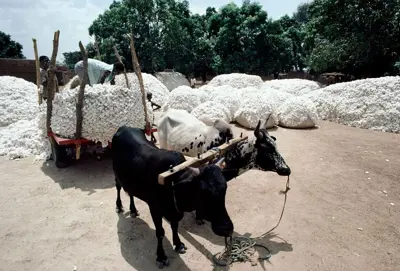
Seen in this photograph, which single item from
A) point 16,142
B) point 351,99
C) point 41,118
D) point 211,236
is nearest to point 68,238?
point 211,236

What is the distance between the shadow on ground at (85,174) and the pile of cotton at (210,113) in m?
3.42

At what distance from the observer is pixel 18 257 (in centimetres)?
376

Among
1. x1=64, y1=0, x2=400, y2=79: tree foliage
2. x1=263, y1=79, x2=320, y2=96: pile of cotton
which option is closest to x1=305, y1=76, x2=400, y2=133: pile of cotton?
x1=263, y1=79, x2=320, y2=96: pile of cotton

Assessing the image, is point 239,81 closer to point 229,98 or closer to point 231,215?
point 229,98

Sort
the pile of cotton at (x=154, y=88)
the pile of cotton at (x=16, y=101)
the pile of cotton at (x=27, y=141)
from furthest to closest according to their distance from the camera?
the pile of cotton at (x=154, y=88) < the pile of cotton at (x=16, y=101) < the pile of cotton at (x=27, y=141)

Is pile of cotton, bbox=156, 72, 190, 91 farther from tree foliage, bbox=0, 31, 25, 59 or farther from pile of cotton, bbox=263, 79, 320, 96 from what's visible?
Result: tree foliage, bbox=0, 31, 25, 59

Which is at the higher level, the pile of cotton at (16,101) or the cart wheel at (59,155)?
the pile of cotton at (16,101)

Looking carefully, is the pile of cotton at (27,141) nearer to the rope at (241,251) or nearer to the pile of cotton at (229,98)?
the rope at (241,251)

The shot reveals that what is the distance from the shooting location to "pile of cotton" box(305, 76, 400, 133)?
32.6ft

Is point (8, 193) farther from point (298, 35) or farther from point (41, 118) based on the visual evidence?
point (298, 35)

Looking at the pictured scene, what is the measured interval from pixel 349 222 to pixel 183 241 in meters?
2.58

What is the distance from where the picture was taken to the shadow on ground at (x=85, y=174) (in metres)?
5.82

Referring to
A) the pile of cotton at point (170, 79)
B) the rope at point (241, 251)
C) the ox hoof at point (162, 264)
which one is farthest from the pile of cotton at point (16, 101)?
the rope at point (241, 251)

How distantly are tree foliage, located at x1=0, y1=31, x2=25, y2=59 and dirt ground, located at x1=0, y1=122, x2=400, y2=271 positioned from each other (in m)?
22.0
